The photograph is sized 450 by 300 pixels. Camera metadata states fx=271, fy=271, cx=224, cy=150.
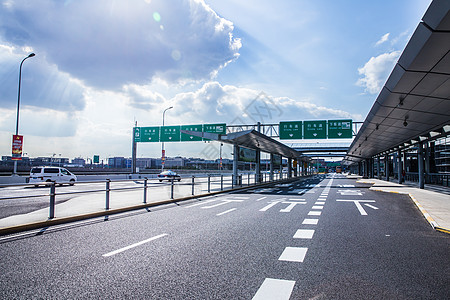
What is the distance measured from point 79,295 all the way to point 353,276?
3.95 meters

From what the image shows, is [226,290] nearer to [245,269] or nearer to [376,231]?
[245,269]

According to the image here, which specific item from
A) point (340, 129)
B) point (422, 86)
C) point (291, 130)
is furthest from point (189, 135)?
point (422, 86)

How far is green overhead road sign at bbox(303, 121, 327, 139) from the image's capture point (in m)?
31.4

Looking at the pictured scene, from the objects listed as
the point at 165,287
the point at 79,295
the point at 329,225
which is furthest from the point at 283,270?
the point at 329,225

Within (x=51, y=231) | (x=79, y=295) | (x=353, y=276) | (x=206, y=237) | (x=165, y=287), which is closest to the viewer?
(x=79, y=295)

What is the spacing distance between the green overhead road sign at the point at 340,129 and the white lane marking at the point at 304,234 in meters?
26.1

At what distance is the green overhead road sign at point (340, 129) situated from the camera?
30.8 meters

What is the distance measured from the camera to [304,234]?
22.9ft

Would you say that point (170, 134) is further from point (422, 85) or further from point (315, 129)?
point (422, 85)

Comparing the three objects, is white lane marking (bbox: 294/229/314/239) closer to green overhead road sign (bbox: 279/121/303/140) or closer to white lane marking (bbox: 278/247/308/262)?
white lane marking (bbox: 278/247/308/262)

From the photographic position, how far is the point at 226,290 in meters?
3.67

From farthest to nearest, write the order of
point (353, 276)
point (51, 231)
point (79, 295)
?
point (51, 231)
point (353, 276)
point (79, 295)

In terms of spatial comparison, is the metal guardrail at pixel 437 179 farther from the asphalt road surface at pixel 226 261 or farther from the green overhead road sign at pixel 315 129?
the asphalt road surface at pixel 226 261

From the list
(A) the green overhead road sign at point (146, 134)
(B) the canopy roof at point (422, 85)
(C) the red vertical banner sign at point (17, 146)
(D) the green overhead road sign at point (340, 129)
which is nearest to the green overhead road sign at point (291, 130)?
(D) the green overhead road sign at point (340, 129)
